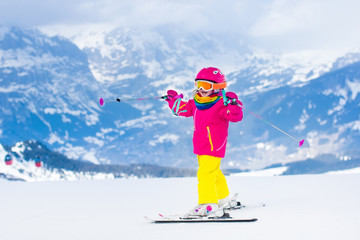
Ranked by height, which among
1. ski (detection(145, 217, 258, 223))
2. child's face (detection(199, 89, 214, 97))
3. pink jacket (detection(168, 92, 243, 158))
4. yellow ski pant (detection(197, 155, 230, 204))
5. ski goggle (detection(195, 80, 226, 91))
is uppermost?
ski goggle (detection(195, 80, 226, 91))

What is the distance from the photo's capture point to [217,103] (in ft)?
26.2

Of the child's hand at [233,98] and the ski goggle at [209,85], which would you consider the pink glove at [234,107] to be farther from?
the ski goggle at [209,85]

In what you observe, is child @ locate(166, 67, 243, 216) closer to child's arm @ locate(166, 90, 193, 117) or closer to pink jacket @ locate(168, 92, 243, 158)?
pink jacket @ locate(168, 92, 243, 158)

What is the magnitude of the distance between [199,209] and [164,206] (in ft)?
5.44

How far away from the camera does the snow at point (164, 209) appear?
656 centimetres

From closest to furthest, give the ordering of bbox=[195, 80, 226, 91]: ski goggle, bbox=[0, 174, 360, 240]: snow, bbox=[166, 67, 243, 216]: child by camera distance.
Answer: bbox=[0, 174, 360, 240]: snow, bbox=[166, 67, 243, 216]: child, bbox=[195, 80, 226, 91]: ski goggle

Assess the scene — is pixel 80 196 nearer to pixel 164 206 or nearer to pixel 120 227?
pixel 164 206

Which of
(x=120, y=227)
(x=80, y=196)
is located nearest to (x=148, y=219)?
(x=120, y=227)

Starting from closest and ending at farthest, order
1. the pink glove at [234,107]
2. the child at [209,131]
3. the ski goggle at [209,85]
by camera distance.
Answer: the pink glove at [234,107] < the child at [209,131] < the ski goggle at [209,85]

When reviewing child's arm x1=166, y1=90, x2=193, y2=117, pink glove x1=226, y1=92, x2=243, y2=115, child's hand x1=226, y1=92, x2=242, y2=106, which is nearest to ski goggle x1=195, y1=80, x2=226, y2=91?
child's hand x1=226, y1=92, x2=242, y2=106

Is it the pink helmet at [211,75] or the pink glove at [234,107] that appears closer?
the pink glove at [234,107]

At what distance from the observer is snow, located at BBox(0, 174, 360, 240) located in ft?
21.5

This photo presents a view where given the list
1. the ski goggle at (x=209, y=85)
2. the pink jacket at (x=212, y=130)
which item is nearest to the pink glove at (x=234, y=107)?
the pink jacket at (x=212, y=130)

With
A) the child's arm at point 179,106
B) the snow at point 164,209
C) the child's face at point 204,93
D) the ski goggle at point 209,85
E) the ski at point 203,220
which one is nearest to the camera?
the snow at point 164,209
